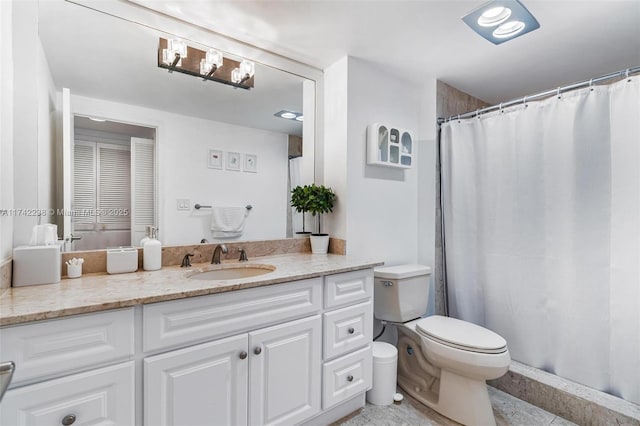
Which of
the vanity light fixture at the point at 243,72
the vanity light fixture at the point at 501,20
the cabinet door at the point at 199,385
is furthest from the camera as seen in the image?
the vanity light fixture at the point at 243,72

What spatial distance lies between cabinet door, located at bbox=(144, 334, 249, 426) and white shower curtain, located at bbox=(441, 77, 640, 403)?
5.72 ft

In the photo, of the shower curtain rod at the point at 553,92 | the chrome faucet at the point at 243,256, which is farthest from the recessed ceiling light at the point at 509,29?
the chrome faucet at the point at 243,256

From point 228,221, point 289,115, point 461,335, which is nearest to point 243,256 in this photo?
point 228,221

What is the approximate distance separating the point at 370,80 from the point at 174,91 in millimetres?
1269

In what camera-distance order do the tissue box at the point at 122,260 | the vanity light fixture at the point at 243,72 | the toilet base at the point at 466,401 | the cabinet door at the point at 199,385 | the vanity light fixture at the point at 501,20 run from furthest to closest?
the vanity light fixture at the point at 243,72, the toilet base at the point at 466,401, the vanity light fixture at the point at 501,20, the tissue box at the point at 122,260, the cabinet door at the point at 199,385

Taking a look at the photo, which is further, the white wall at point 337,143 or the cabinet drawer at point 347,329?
the white wall at point 337,143

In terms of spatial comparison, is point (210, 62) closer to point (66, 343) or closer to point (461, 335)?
point (66, 343)

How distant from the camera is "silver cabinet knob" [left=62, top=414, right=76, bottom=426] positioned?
0.89 m

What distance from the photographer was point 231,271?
162 centimetres

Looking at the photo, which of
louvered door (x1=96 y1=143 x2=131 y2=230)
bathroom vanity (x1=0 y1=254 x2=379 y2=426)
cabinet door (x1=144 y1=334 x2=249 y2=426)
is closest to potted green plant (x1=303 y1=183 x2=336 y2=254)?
bathroom vanity (x1=0 y1=254 x2=379 y2=426)

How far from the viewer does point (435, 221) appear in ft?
7.73

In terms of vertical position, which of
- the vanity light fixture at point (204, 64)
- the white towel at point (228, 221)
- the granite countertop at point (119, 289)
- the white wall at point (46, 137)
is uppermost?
the vanity light fixture at point (204, 64)

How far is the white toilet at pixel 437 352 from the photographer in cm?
153

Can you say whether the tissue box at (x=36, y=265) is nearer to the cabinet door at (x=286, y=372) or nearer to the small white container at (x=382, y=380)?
the cabinet door at (x=286, y=372)
